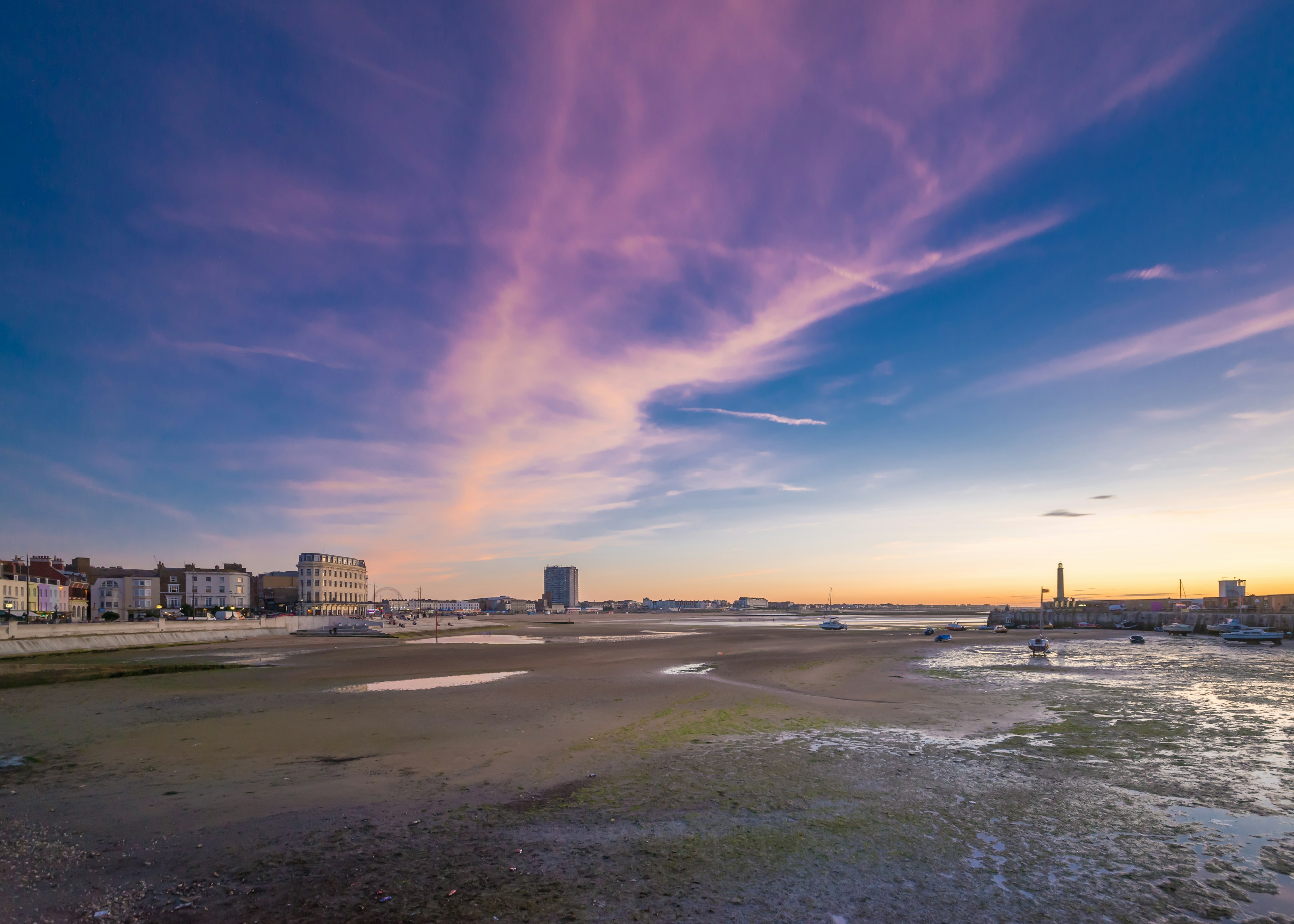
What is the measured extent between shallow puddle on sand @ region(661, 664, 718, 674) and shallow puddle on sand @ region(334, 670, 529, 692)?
827 centimetres

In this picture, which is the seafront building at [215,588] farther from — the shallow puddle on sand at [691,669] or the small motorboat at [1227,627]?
the small motorboat at [1227,627]

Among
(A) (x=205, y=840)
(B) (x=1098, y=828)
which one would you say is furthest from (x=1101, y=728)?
(A) (x=205, y=840)

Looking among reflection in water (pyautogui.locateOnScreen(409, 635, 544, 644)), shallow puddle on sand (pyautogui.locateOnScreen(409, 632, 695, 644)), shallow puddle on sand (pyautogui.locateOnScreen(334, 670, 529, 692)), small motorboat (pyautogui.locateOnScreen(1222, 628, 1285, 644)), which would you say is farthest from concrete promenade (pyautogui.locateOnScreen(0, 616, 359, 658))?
small motorboat (pyautogui.locateOnScreen(1222, 628, 1285, 644))

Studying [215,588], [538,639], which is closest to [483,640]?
[538,639]

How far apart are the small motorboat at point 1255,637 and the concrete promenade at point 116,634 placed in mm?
113792

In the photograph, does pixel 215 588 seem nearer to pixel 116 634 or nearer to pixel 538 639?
pixel 116 634

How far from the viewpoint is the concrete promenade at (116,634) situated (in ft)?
161

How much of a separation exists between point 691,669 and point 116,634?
2313 inches

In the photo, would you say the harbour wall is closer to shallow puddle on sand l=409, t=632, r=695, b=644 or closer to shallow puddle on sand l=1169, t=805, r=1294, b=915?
shallow puddle on sand l=409, t=632, r=695, b=644

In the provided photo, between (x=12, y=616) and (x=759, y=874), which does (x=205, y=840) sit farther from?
(x=12, y=616)

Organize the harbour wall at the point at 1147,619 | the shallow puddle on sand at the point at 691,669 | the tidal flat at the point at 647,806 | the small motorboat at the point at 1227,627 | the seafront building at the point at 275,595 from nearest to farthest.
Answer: the tidal flat at the point at 647,806, the shallow puddle on sand at the point at 691,669, the small motorboat at the point at 1227,627, the harbour wall at the point at 1147,619, the seafront building at the point at 275,595

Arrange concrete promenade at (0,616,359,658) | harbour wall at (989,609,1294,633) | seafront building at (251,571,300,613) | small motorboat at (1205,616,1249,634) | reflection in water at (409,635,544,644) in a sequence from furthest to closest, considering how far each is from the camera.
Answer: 1. seafront building at (251,571,300,613)
2. harbour wall at (989,609,1294,633)
3. small motorboat at (1205,616,1249,634)
4. reflection in water at (409,635,544,644)
5. concrete promenade at (0,616,359,658)

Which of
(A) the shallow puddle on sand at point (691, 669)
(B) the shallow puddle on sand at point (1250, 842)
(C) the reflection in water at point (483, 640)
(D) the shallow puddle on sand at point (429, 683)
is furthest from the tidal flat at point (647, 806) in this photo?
(C) the reflection in water at point (483, 640)

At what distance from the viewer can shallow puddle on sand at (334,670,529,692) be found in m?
29.0
